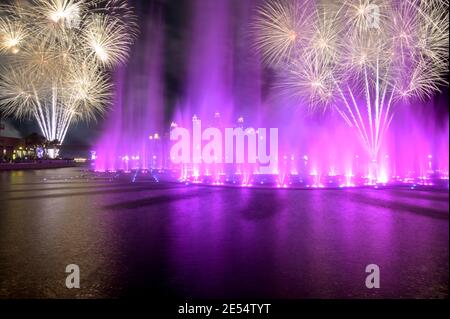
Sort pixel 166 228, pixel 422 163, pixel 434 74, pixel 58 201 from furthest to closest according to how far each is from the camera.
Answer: pixel 422 163, pixel 434 74, pixel 58 201, pixel 166 228

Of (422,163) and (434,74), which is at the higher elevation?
(434,74)

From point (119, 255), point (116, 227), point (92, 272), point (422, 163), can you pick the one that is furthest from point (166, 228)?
point (422, 163)

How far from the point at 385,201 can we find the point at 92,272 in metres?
13.2

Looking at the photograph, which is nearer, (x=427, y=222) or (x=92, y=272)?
(x=92, y=272)

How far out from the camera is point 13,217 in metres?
11.4

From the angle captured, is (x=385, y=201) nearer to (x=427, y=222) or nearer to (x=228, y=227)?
(x=427, y=222)

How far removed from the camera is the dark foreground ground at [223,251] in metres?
5.46

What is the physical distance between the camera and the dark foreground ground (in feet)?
17.9

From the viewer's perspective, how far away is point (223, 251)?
745 cm

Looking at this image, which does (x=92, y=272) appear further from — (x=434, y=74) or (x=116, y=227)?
(x=434, y=74)

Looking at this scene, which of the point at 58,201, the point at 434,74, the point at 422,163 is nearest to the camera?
the point at 58,201
